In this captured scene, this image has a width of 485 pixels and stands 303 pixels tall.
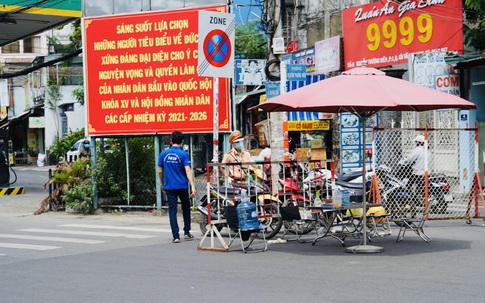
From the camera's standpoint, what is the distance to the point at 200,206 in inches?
522

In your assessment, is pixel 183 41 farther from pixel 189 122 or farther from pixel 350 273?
pixel 350 273

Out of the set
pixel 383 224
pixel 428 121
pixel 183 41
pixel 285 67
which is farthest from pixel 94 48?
pixel 428 121

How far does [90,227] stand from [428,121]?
10891 millimetres

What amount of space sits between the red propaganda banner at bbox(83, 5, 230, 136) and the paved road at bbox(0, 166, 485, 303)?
12.8ft

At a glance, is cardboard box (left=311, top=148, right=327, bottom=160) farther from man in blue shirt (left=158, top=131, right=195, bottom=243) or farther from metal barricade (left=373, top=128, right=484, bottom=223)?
man in blue shirt (left=158, top=131, right=195, bottom=243)

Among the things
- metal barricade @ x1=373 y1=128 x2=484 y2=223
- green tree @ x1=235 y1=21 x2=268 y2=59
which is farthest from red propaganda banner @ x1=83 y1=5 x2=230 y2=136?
green tree @ x1=235 y1=21 x2=268 y2=59

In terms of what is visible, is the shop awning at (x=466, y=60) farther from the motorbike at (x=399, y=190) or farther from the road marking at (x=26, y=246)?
the road marking at (x=26, y=246)

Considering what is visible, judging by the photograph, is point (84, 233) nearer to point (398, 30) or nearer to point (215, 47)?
point (215, 47)

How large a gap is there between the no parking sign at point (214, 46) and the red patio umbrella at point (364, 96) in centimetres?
254

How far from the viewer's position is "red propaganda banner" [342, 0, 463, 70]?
20.4 metres

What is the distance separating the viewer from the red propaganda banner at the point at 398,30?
66.8 feet

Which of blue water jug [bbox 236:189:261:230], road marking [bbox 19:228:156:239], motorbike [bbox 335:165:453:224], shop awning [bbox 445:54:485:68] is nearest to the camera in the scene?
blue water jug [bbox 236:189:261:230]

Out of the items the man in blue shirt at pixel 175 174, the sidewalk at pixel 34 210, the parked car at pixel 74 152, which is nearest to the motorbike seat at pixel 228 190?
the man in blue shirt at pixel 175 174

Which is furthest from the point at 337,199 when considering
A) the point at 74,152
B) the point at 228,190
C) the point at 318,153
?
the point at 74,152
